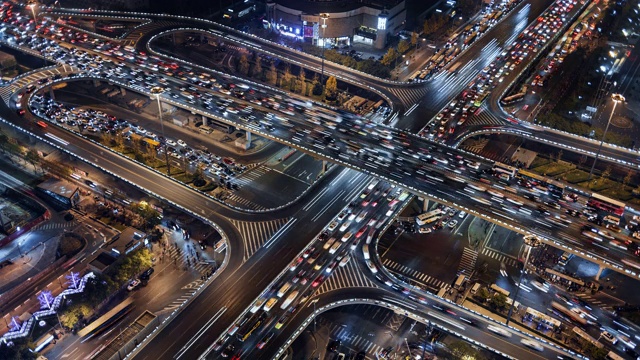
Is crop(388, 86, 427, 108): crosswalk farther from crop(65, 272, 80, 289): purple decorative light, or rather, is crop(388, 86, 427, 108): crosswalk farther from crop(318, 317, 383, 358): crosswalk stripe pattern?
crop(65, 272, 80, 289): purple decorative light

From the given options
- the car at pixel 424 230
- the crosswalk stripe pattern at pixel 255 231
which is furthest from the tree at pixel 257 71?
the car at pixel 424 230

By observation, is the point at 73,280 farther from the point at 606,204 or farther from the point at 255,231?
the point at 606,204

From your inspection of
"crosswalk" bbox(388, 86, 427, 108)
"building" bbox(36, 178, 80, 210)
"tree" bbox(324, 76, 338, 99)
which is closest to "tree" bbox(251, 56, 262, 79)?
"tree" bbox(324, 76, 338, 99)

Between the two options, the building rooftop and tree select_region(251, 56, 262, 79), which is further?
tree select_region(251, 56, 262, 79)

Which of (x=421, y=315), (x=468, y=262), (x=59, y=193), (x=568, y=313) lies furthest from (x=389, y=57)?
(x=59, y=193)

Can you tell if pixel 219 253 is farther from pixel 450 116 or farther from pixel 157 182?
pixel 450 116

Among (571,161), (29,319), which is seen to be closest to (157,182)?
(29,319)
